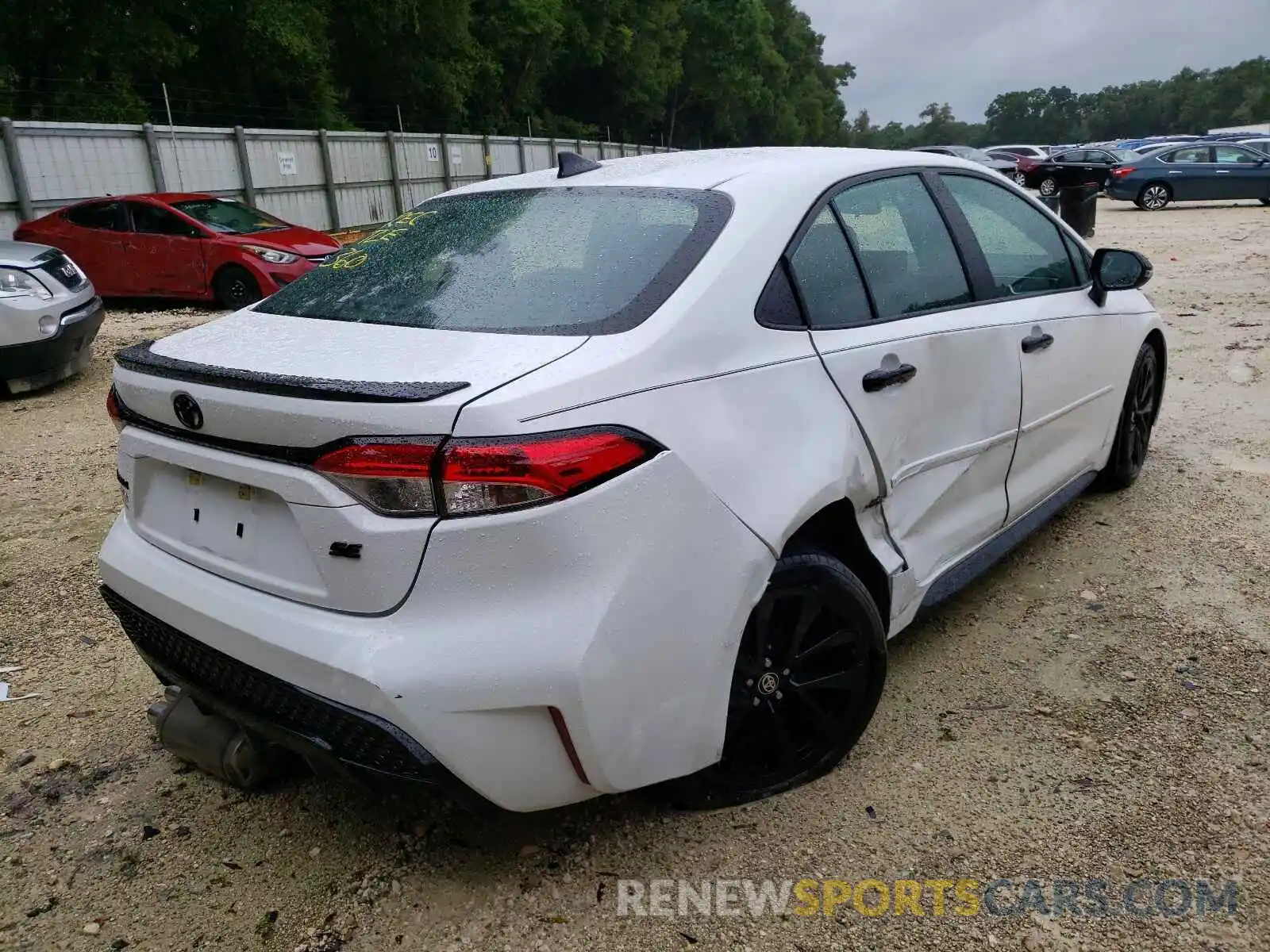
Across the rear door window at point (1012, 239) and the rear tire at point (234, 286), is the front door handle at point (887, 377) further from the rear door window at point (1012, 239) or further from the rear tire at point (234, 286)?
the rear tire at point (234, 286)

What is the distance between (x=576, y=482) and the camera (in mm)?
1866

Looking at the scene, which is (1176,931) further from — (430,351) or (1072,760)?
(430,351)

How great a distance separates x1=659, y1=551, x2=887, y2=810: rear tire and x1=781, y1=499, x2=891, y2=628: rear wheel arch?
2.2 inches

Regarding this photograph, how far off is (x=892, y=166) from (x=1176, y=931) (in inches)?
85.1

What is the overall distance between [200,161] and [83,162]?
2430mm

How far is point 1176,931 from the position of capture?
2.07 m

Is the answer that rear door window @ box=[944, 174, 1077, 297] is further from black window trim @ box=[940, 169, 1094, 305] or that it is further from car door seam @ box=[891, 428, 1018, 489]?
car door seam @ box=[891, 428, 1018, 489]

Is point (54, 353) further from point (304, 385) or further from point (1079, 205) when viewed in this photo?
point (1079, 205)

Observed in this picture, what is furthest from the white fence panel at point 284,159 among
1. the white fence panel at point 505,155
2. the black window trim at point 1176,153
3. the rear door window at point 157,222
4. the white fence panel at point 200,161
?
the black window trim at point 1176,153

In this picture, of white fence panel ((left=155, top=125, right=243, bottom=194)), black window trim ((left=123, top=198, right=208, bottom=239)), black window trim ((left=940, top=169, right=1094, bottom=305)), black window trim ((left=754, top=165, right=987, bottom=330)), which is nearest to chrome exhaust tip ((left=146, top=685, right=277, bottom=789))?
black window trim ((left=754, top=165, right=987, bottom=330))

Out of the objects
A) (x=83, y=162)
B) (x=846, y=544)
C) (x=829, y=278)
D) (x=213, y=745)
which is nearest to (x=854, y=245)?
(x=829, y=278)

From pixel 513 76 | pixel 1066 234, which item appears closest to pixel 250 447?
pixel 1066 234

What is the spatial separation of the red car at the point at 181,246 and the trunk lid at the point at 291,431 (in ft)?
30.0

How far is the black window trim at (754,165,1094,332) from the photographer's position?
2467mm
